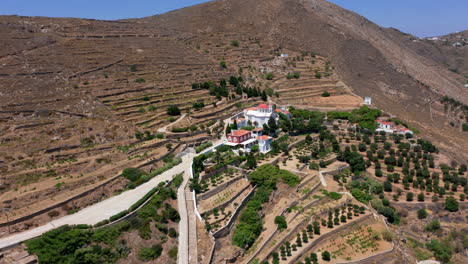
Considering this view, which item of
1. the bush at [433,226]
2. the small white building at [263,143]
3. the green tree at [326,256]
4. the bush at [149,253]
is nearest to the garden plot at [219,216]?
the bush at [149,253]

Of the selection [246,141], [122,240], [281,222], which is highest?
[246,141]

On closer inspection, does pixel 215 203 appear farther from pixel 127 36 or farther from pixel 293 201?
pixel 127 36

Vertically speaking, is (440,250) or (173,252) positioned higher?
(173,252)

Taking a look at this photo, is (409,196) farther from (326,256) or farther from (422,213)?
Answer: (326,256)

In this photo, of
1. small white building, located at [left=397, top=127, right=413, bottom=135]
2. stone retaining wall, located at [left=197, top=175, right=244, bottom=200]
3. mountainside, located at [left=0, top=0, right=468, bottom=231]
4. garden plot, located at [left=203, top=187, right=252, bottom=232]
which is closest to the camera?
garden plot, located at [left=203, top=187, right=252, bottom=232]

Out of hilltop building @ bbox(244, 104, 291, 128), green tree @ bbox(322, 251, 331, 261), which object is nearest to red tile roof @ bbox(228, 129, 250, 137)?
hilltop building @ bbox(244, 104, 291, 128)

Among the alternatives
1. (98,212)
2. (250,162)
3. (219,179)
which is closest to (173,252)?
(98,212)

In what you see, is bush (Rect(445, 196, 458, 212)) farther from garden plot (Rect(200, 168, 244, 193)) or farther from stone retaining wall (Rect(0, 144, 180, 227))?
stone retaining wall (Rect(0, 144, 180, 227))
